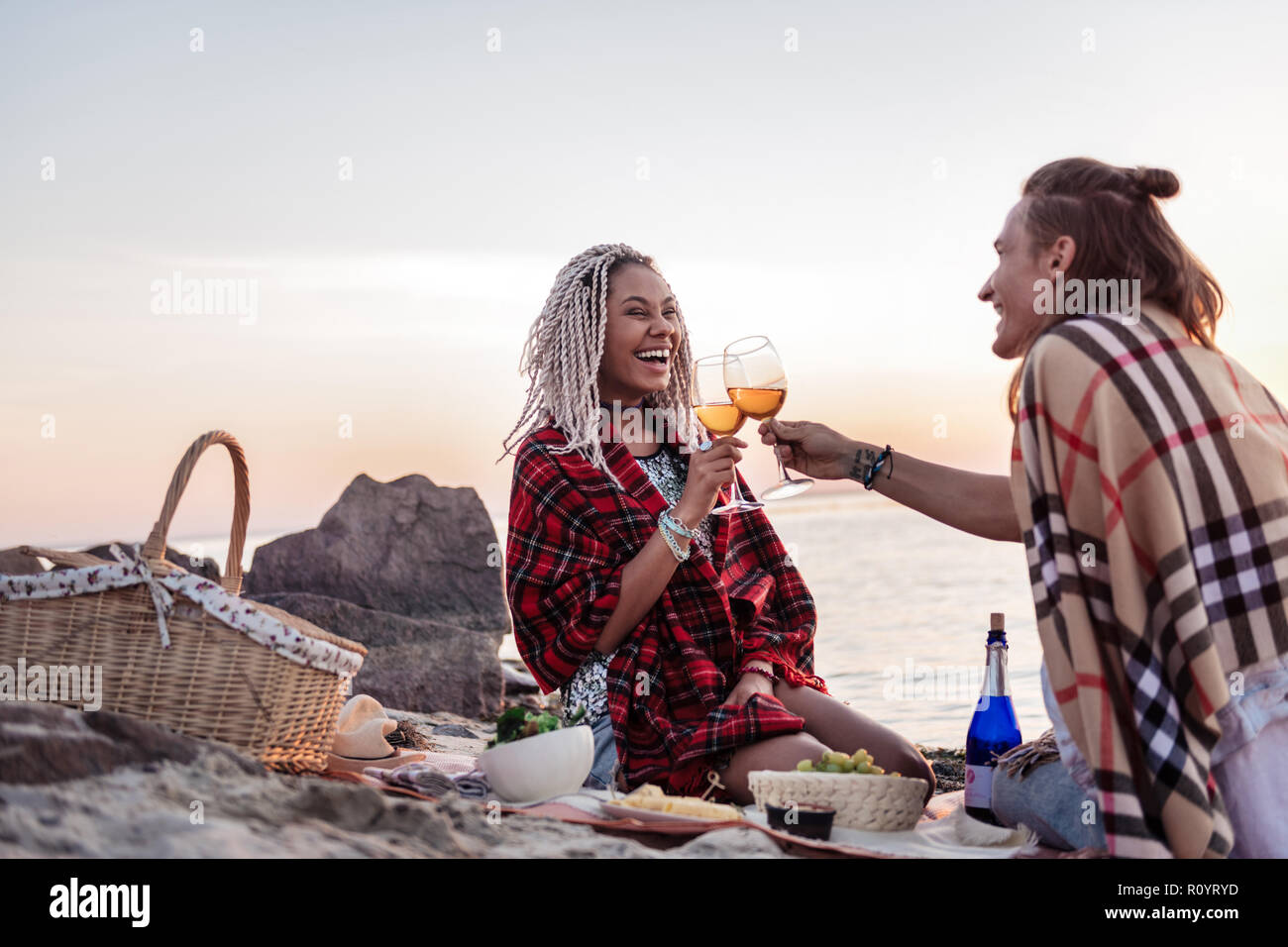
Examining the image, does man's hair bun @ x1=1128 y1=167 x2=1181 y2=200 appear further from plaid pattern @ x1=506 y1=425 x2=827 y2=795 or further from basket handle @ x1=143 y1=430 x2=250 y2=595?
basket handle @ x1=143 y1=430 x2=250 y2=595

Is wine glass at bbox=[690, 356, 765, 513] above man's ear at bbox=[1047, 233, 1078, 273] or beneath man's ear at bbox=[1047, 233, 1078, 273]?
beneath

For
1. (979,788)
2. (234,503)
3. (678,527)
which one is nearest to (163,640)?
(234,503)

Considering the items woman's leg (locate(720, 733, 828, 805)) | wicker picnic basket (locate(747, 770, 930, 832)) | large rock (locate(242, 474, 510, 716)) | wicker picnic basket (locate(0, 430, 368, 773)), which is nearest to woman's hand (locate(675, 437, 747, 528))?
woman's leg (locate(720, 733, 828, 805))

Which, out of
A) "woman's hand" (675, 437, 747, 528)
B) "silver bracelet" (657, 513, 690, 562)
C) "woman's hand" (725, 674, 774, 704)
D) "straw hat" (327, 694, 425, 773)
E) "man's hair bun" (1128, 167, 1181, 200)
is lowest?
"straw hat" (327, 694, 425, 773)

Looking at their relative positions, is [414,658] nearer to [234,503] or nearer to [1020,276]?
[234,503]

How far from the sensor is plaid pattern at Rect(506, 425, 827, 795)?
13.6 ft

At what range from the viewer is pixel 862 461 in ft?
14.0

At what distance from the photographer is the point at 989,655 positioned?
3932 millimetres

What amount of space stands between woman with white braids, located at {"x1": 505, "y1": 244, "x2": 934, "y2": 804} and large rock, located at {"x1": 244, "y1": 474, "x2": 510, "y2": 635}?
3.81m

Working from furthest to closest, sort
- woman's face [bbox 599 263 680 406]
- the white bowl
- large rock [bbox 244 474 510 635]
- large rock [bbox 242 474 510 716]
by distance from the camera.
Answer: large rock [bbox 244 474 510 635], large rock [bbox 242 474 510 716], woman's face [bbox 599 263 680 406], the white bowl

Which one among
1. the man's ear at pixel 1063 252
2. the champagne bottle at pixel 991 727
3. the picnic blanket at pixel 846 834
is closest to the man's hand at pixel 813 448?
the champagne bottle at pixel 991 727
